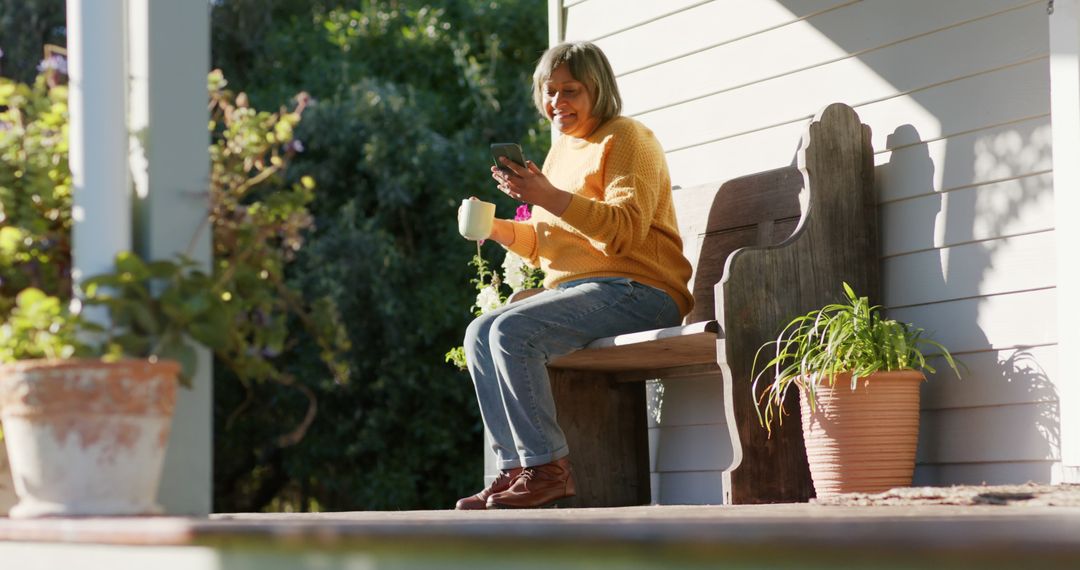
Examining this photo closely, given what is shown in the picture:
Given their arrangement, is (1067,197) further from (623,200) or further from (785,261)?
(623,200)

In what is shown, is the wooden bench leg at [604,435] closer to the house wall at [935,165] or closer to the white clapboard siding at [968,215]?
the house wall at [935,165]

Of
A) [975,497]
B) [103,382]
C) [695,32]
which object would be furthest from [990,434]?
[103,382]

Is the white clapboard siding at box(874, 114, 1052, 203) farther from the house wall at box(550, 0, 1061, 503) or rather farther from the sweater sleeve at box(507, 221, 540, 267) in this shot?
the sweater sleeve at box(507, 221, 540, 267)

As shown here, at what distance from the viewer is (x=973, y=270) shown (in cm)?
337

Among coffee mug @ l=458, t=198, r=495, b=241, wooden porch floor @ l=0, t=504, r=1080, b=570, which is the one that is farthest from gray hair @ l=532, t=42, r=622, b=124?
wooden porch floor @ l=0, t=504, r=1080, b=570

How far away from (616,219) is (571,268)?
0.24 meters

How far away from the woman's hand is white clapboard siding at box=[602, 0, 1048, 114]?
1005 millimetres

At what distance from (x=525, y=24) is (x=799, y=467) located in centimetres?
852

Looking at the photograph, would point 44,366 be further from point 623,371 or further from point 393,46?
point 393,46

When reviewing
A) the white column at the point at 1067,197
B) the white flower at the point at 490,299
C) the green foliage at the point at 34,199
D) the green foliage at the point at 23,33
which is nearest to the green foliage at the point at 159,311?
the green foliage at the point at 34,199

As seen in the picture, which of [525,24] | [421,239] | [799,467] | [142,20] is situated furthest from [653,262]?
[525,24]

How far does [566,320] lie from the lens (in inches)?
132

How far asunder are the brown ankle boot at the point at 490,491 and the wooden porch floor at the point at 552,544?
4.83 feet

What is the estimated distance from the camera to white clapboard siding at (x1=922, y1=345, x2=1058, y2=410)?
3.17 m
